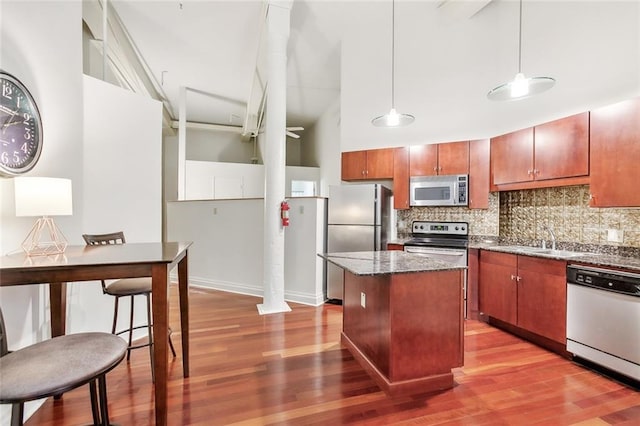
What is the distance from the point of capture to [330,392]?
201 centimetres

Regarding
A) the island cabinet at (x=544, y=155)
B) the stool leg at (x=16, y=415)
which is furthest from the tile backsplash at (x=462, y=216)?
the stool leg at (x=16, y=415)

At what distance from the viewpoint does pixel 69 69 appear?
87.7 inches

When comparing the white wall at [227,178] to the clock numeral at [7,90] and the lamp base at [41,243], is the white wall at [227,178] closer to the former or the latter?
the lamp base at [41,243]

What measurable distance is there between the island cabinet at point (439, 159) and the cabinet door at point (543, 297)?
4.49 ft

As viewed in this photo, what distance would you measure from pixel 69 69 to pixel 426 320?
10.9 feet

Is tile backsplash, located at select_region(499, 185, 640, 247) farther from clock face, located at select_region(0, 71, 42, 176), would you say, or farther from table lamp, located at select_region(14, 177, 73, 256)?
clock face, located at select_region(0, 71, 42, 176)

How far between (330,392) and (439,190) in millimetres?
2763

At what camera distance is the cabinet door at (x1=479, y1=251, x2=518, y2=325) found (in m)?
2.93

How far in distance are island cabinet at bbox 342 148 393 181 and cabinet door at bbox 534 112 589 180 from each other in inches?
65.8

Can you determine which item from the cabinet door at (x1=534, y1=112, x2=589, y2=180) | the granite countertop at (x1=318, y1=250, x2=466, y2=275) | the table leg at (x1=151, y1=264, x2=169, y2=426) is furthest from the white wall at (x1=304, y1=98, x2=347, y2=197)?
the table leg at (x1=151, y1=264, x2=169, y2=426)

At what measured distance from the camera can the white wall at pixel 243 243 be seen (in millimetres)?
4008

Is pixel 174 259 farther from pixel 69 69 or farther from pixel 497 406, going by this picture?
pixel 497 406

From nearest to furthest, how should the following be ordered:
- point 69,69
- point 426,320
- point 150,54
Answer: point 426,320
point 69,69
point 150,54

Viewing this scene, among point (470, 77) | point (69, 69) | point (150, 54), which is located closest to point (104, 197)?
point (69, 69)
